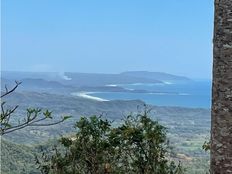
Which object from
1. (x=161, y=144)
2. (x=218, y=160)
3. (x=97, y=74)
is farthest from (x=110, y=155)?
(x=97, y=74)

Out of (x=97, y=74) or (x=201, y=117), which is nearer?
(x=201, y=117)

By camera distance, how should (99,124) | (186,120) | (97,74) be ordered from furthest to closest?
1. (97,74)
2. (186,120)
3. (99,124)

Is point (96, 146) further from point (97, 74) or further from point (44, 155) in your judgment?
point (97, 74)

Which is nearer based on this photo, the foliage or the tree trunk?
the tree trunk

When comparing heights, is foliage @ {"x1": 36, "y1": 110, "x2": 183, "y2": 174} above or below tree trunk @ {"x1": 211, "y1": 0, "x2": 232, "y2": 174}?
below
